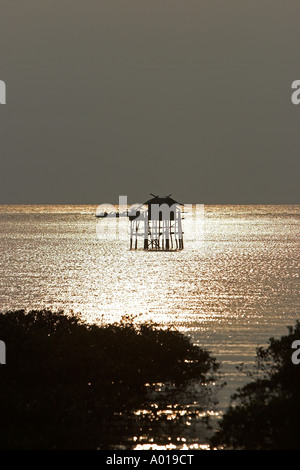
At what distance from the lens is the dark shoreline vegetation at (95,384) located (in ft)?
45.8

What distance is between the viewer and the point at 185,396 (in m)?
18.3

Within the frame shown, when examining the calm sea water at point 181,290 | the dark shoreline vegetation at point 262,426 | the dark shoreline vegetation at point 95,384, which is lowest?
the dark shoreline vegetation at point 262,426

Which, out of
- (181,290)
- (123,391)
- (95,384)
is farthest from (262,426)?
(181,290)

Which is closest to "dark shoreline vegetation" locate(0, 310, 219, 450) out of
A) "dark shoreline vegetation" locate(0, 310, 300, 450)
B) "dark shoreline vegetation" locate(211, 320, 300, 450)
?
"dark shoreline vegetation" locate(0, 310, 300, 450)

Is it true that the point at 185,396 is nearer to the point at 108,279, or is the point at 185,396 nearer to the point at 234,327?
the point at 234,327

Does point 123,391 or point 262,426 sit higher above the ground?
point 123,391

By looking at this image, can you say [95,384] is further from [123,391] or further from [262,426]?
[262,426]

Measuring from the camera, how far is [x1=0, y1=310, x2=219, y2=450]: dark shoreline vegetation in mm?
13962

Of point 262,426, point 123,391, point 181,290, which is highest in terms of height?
point 181,290

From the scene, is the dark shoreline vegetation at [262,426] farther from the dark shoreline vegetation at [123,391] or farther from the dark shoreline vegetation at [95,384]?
the dark shoreline vegetation at [95,384]

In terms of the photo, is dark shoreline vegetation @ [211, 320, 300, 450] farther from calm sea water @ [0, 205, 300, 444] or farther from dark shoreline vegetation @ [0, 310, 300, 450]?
calm sea water @ [0, 205, 300, 444]

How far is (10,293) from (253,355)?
2057 cm

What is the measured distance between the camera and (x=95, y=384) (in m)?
17.1

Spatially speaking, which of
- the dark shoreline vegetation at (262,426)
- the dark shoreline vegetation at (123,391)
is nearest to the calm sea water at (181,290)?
the dark shoreline vegetation at (123,391)
